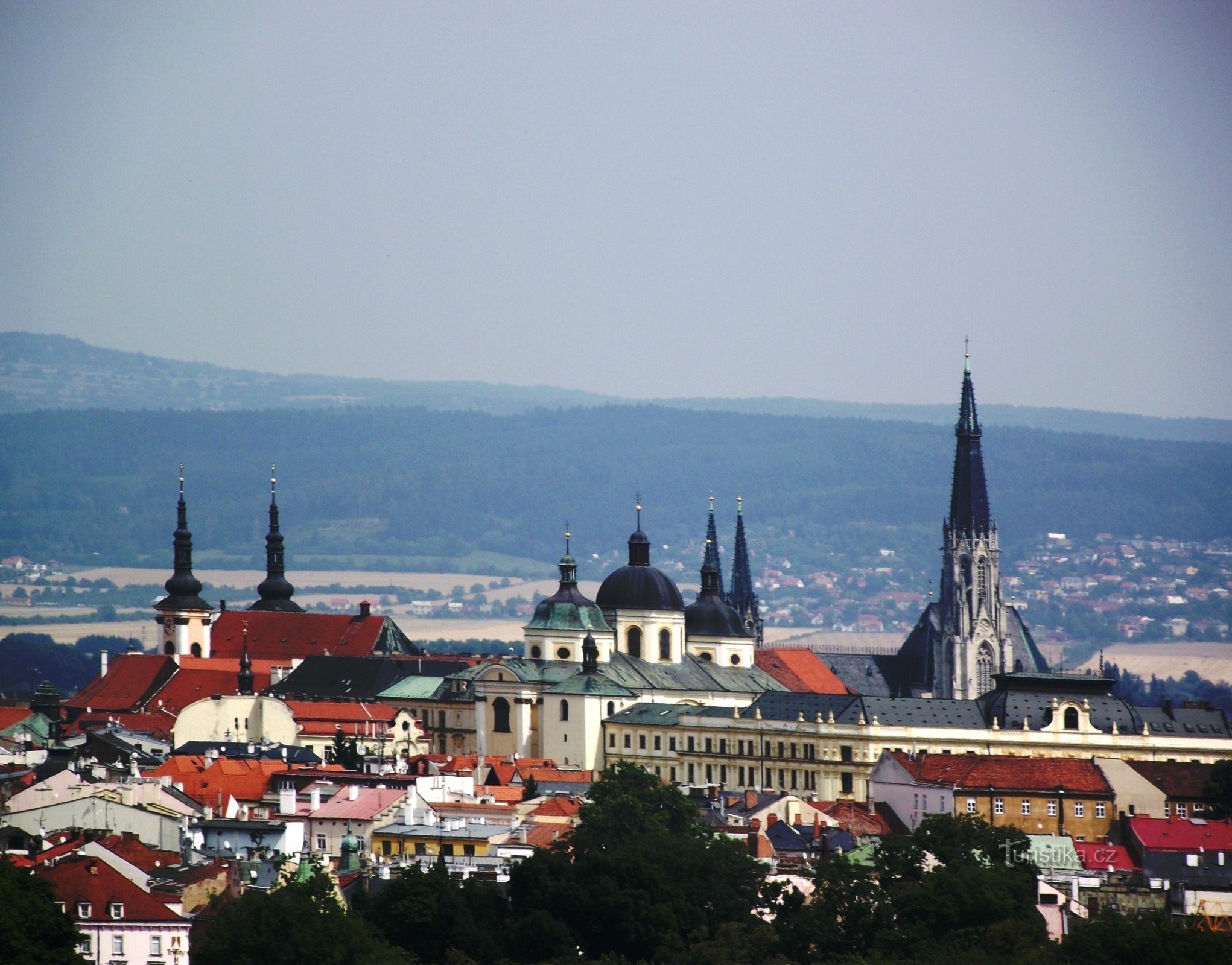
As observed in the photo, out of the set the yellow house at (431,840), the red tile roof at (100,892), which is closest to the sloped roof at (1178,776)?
the yellow house at (431,840)

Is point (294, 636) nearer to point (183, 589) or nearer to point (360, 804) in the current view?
point (183, 589)

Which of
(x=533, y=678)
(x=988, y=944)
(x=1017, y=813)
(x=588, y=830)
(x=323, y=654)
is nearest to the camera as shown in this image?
(x=988, y=944)

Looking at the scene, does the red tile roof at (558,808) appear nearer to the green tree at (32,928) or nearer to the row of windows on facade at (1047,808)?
the row of windows on facade at (1047,808)

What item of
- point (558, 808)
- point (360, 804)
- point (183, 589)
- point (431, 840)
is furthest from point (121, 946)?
point (183, 589)

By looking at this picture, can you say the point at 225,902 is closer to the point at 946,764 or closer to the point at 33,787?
the point at 33,787

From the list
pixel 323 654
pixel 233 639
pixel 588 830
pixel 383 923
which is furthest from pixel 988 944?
pixel 233 639
